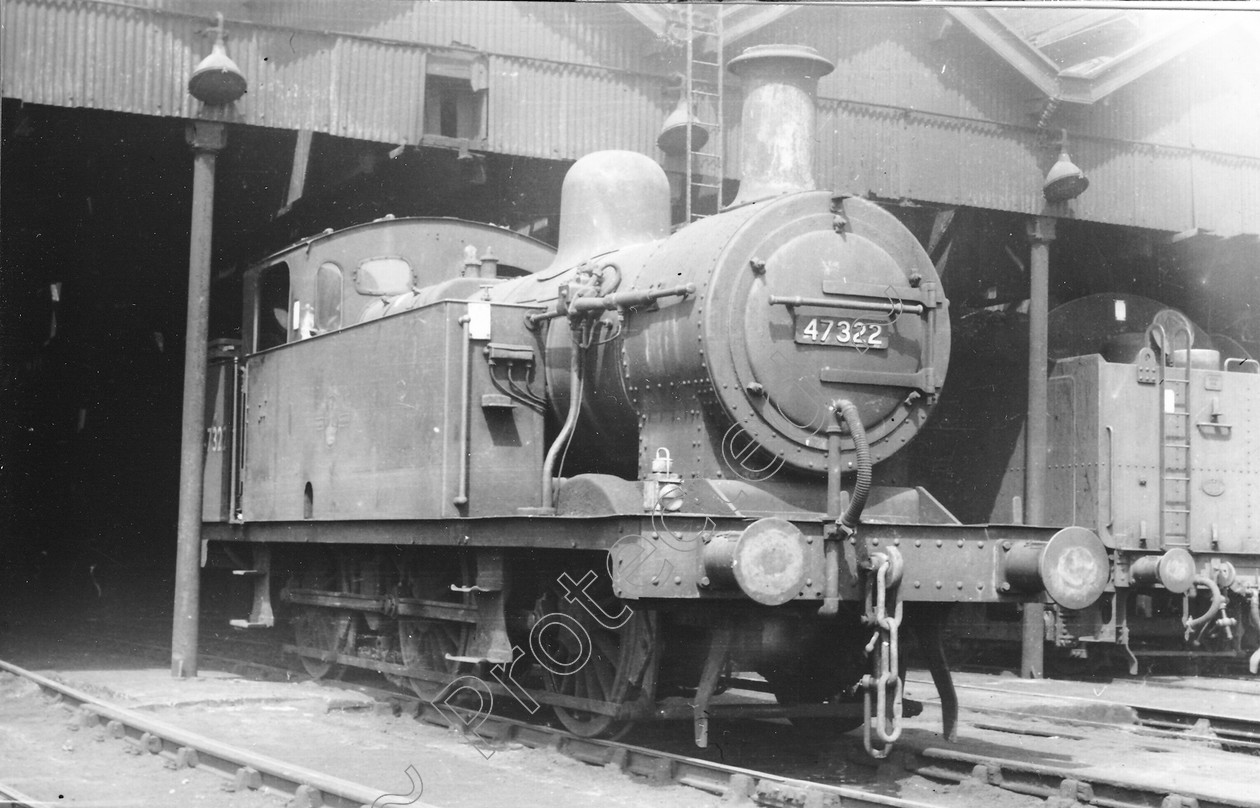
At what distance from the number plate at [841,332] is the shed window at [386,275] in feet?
12.4

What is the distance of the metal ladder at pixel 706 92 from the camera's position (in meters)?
13.1

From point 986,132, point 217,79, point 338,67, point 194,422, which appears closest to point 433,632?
point 194,422

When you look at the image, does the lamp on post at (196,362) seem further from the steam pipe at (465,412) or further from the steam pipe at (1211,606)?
the steam pipe at (1211,606)

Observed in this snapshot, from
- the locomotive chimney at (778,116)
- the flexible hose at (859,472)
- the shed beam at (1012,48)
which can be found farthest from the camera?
the shed beam at (1012,48)

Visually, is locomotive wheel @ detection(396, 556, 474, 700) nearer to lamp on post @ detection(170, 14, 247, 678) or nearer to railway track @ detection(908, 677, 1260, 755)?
lamp on post @ detection(170, 14, 247, 678)

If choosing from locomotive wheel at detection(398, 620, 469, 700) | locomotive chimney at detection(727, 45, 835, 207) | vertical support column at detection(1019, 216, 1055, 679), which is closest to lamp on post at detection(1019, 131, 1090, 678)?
vertical support column at detection(1019, 216, 1055, 679)

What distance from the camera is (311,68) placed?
11945 mm

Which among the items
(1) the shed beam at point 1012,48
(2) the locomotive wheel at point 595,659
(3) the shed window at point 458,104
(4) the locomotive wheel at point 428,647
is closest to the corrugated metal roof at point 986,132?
(1) the shed beam at point 1012,48

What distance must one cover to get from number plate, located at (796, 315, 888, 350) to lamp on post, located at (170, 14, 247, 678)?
18.2 ft

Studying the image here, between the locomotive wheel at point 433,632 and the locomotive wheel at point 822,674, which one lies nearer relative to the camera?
the locomotive wheel at point 822,674

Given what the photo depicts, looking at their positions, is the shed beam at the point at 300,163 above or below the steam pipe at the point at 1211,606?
above

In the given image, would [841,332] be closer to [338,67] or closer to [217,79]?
[217,79]

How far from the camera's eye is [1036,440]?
1298 cm

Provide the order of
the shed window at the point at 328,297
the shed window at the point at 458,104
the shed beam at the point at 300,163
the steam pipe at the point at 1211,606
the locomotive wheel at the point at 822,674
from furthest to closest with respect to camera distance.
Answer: the shed window at the point at 458,104 < the shed beam at the point at 300,163 < the steam pipe at the point at 1211,606 < the shed window at the point at 328,297 < the locomotive wheel at the point at 822,674
